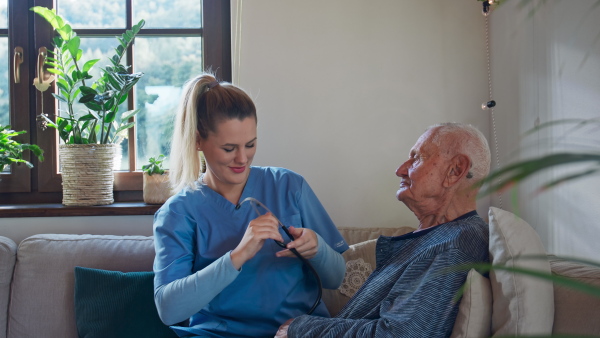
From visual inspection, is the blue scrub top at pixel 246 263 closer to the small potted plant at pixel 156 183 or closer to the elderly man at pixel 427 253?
the elderly man at pixel 427 253

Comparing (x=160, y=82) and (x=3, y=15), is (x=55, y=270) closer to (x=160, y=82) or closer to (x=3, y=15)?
(x=160, y=82)

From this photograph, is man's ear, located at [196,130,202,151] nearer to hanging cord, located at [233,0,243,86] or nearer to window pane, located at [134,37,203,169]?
hanging cord, located at [233,0,243,86]

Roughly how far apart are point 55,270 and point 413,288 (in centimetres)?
161

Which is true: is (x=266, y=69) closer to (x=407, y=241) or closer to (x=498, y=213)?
(x=407, y=241)

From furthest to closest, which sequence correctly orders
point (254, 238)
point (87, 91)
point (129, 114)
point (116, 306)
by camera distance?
point (129, 114) < point (87, 91) < point (116, 306) < point (254, 238)

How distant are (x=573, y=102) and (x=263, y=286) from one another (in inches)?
44.0

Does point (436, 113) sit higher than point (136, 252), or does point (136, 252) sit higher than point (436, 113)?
point (436, 113)

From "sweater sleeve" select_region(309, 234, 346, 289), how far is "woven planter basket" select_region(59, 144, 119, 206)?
144cm

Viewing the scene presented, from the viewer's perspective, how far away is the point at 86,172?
2945 millimetres

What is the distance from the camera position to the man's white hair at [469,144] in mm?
1743

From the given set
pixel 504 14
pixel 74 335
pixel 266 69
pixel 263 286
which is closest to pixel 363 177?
pixel 266 69

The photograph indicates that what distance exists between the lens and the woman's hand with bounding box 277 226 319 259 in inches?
70.3

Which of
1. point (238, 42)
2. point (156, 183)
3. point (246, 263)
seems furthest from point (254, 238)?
point (238, 42)

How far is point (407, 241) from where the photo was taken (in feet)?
5.83
